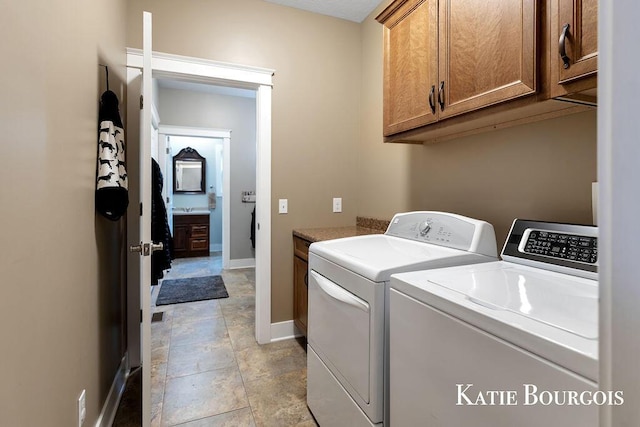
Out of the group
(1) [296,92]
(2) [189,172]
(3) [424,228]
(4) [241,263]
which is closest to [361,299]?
(3) [424,228]

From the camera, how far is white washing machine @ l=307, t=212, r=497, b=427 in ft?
3.70

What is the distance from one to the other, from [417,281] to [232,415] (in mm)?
1392

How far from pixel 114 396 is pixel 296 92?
2355mm

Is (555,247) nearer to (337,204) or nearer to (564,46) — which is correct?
(564,46)

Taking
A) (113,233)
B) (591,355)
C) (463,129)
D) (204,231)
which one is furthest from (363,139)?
(204,231)

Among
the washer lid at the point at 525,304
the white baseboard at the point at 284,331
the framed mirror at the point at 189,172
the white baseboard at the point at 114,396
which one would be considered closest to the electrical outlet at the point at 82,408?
the white baseboard at the point at 114,396

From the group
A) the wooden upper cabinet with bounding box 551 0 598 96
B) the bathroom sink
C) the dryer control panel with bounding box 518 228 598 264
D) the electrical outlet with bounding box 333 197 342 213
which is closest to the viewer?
the wooden upper cabinet with bounding box 551 0 598 96

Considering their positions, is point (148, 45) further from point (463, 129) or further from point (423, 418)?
point (423, 418)

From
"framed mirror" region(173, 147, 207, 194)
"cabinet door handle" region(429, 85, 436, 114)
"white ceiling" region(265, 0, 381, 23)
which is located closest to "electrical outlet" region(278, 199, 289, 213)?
"cabinet door handle" region(429, 85, 436, 114)

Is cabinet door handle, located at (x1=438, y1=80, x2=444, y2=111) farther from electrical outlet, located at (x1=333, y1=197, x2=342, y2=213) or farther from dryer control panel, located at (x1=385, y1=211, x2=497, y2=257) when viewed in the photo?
electrical outlet, located at (x1=333, y1=197, x2=342, y2=213)

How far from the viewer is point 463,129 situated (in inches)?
64.5

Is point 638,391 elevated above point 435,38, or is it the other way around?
point 435,38

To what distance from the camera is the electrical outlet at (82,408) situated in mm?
1231

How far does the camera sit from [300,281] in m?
2.47
